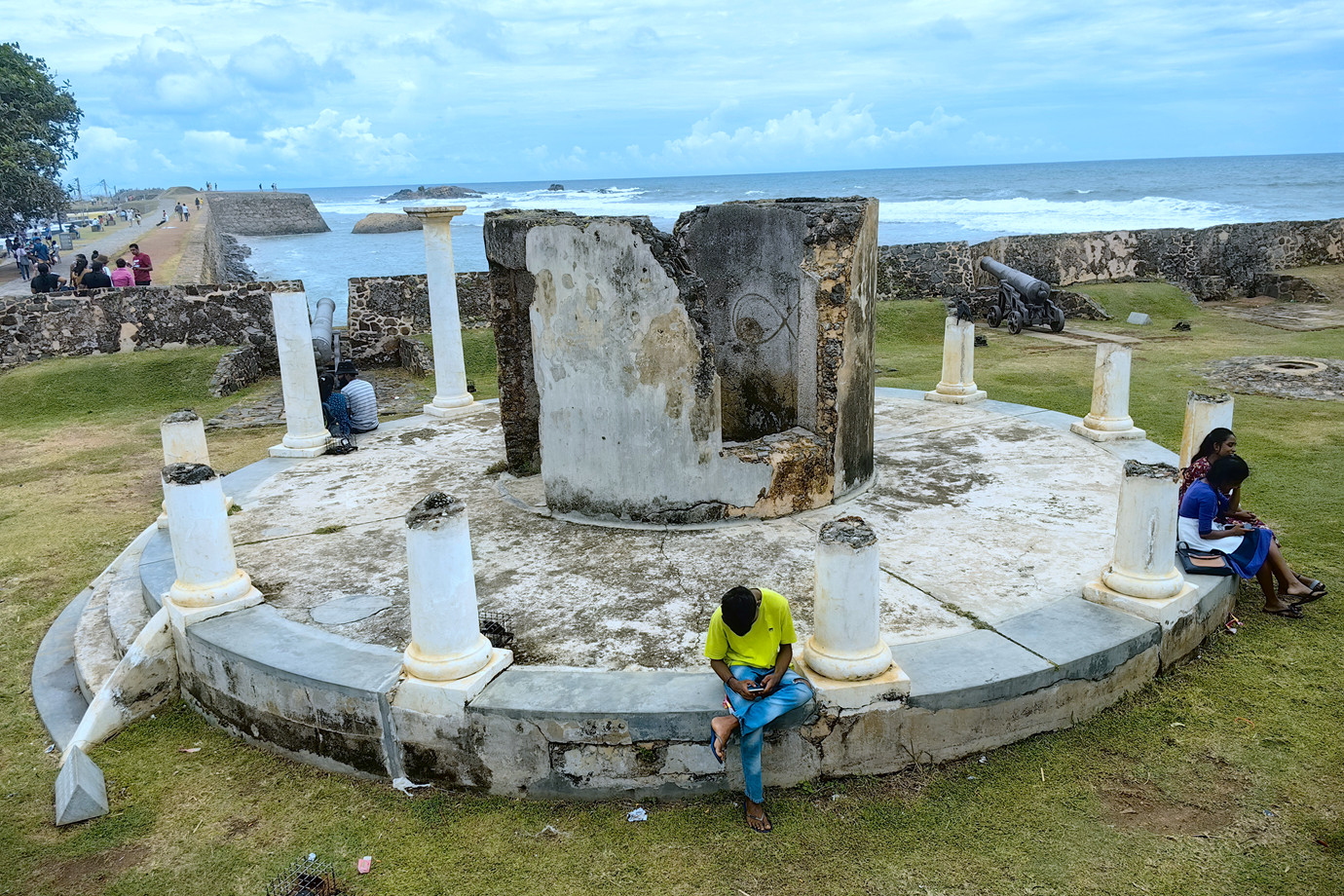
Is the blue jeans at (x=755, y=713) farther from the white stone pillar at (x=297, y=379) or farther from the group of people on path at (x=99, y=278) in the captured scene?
the group of people on path at (x=99, y=278)

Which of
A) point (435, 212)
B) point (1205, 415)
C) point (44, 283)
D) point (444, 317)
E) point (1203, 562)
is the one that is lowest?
point (1203, 562)

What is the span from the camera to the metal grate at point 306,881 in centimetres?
384

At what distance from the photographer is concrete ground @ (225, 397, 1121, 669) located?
5.29 meters

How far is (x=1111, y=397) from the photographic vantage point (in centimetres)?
848

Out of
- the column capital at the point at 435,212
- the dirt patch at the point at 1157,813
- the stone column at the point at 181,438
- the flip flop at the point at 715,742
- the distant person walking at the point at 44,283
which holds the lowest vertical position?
the dirt patch at the point at 1157,813

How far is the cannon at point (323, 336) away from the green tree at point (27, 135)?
63.6ft

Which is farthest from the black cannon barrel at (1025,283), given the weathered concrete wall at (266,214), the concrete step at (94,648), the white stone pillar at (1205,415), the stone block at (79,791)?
the weathered concrete wall at (266,214)

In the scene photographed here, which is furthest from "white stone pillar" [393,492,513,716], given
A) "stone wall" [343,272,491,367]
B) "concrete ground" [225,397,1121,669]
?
"stone wall" [343,272,491,367]

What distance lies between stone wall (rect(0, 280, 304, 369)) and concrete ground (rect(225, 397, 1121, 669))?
850cm

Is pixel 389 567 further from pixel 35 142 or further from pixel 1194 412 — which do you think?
pixel 35 142

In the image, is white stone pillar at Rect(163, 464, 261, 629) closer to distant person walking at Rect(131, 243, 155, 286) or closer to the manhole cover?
the manhole cover

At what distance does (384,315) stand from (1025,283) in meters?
11.9

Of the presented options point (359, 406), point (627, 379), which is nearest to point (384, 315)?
point (359, 406)

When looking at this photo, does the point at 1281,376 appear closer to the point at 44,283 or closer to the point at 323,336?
the point at 323,336
